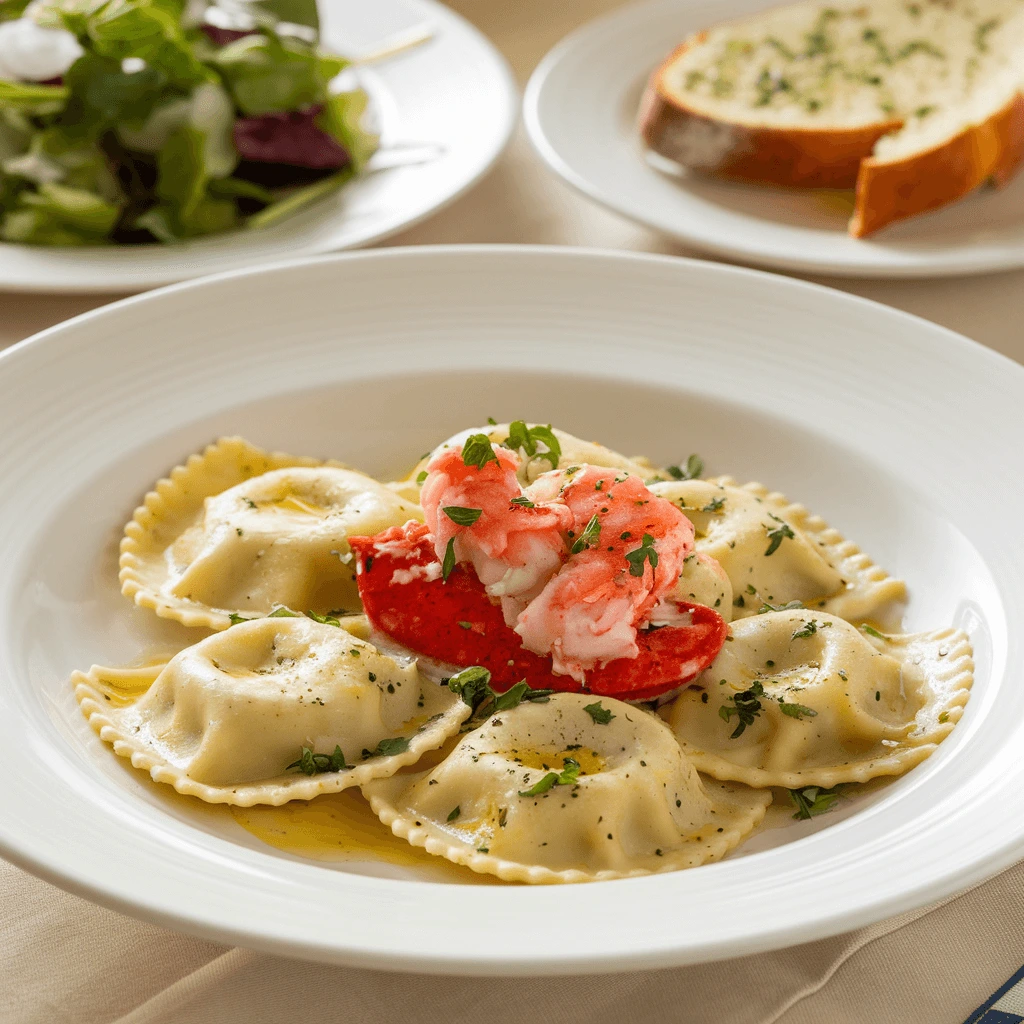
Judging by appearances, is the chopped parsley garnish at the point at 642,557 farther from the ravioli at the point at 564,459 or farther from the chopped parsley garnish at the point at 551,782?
the ravioli at the point at 564,459

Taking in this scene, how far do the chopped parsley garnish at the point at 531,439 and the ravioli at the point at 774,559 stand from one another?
0.33 metres

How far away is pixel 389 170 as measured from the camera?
18.8ft

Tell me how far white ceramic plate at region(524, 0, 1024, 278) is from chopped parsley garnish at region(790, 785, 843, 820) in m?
2.38

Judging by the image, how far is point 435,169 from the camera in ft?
18.6

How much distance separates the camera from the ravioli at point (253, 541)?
366cm

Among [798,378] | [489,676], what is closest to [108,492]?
[489,676]

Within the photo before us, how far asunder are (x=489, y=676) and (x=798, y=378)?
5.80 feet

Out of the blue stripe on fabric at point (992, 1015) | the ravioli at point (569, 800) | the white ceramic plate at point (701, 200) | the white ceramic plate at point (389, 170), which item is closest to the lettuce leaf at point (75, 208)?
the white ceramic plate at point (389, 170)

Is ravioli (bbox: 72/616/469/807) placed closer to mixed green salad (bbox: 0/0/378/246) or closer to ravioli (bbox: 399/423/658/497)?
ravioli (bbox: 399/423/658/497)

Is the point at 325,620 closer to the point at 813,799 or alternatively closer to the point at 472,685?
the point at 472,685

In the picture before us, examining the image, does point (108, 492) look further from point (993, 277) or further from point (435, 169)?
point (993, 277)

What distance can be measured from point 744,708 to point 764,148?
3154 mm

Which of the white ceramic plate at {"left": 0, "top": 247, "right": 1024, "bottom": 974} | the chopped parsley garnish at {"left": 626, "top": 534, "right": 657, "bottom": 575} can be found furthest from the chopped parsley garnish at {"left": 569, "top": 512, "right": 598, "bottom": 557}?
the white ceramic plate at {"left": 0, "top": 247, "right": 1024, "bottom": 974}

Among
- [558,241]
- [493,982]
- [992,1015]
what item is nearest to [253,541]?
[493,982]
